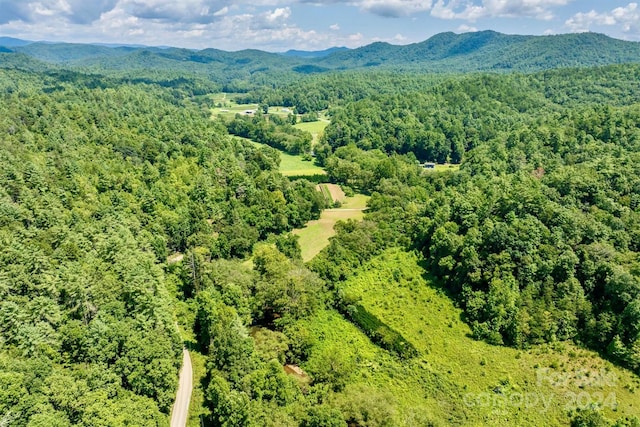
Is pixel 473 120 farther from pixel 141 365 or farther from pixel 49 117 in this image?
pixel 141 365

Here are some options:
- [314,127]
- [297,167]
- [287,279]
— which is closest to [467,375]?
[287,279]

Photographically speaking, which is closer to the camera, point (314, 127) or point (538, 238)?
point (538, 238)

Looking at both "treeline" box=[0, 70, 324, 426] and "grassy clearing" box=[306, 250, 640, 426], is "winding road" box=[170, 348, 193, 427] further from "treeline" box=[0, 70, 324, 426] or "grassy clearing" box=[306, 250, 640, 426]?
"grassy clearing" box=[306, 250, 640, 426]

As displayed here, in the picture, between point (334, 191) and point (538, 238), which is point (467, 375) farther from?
point (334, 191)

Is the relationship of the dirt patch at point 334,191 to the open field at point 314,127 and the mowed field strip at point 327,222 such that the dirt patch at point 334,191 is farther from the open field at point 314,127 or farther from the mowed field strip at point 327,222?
the open field at point 314,127

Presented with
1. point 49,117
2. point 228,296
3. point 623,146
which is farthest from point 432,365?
point 49,117

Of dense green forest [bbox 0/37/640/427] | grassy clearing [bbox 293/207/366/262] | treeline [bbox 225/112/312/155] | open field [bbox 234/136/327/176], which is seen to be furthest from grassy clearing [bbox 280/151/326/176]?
grassy clearing [bbox 293/207/366/262]
